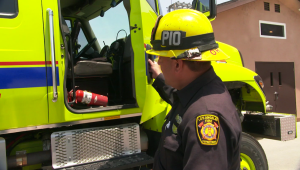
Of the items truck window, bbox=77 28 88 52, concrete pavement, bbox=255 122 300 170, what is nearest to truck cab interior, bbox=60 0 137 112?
truck window, bbox=77 28 88 52

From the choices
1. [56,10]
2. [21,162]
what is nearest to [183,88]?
[56,10]

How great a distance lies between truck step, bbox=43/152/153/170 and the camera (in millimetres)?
2463

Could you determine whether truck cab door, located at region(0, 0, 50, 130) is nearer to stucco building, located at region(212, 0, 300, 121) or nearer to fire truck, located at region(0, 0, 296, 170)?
fire truck, located at region(0, 0, 296, 170)

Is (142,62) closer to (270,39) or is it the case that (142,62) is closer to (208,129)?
(208,129)

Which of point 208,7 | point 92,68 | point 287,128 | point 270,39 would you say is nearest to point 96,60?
point 92,68

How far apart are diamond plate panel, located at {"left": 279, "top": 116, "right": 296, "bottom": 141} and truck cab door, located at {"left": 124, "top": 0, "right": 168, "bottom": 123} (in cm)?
183

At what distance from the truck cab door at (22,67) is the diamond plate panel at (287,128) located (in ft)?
10.1

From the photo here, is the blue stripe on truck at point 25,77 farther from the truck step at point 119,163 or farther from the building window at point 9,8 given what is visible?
the truck step at point 119,163

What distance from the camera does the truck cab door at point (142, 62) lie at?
9.20 feet

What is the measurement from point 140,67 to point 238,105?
6.43 feet

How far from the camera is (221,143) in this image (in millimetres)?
1058

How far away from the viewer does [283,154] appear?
18.1ft

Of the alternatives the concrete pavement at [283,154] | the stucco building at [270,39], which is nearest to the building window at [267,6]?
the stucco building at [270,39]

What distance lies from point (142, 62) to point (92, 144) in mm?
1042
